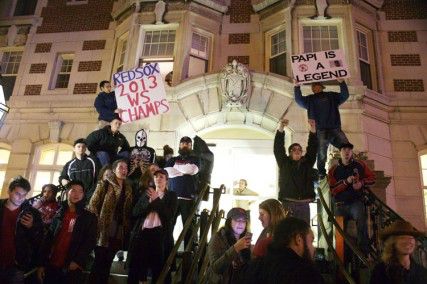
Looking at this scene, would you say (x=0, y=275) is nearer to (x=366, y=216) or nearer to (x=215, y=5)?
(x=366, y=216)

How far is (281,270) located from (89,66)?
37.2ft

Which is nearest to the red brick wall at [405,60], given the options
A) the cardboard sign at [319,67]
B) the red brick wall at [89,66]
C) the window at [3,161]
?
the cardboard sign at [319,67]

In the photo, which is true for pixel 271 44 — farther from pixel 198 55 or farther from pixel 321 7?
pixel 198 55

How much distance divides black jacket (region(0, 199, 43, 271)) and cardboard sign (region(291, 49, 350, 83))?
5.48 m

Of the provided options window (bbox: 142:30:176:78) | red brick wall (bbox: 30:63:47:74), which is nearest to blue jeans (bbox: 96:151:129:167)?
window (bbox: 142:30:176:78)

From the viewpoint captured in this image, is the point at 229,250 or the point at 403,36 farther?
the point at 403,36

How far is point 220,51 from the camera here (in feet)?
38.4

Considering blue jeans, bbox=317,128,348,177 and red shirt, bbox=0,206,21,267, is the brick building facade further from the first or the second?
red shirt, bbox=0,206,21,267

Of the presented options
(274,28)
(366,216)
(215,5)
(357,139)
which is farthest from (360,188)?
(215,5)

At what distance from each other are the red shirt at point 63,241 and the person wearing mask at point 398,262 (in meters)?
3.32

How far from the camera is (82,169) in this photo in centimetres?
645

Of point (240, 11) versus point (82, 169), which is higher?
point (240, 11)

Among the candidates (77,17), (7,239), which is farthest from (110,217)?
(77,17)

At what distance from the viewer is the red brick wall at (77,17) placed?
13.1 m
